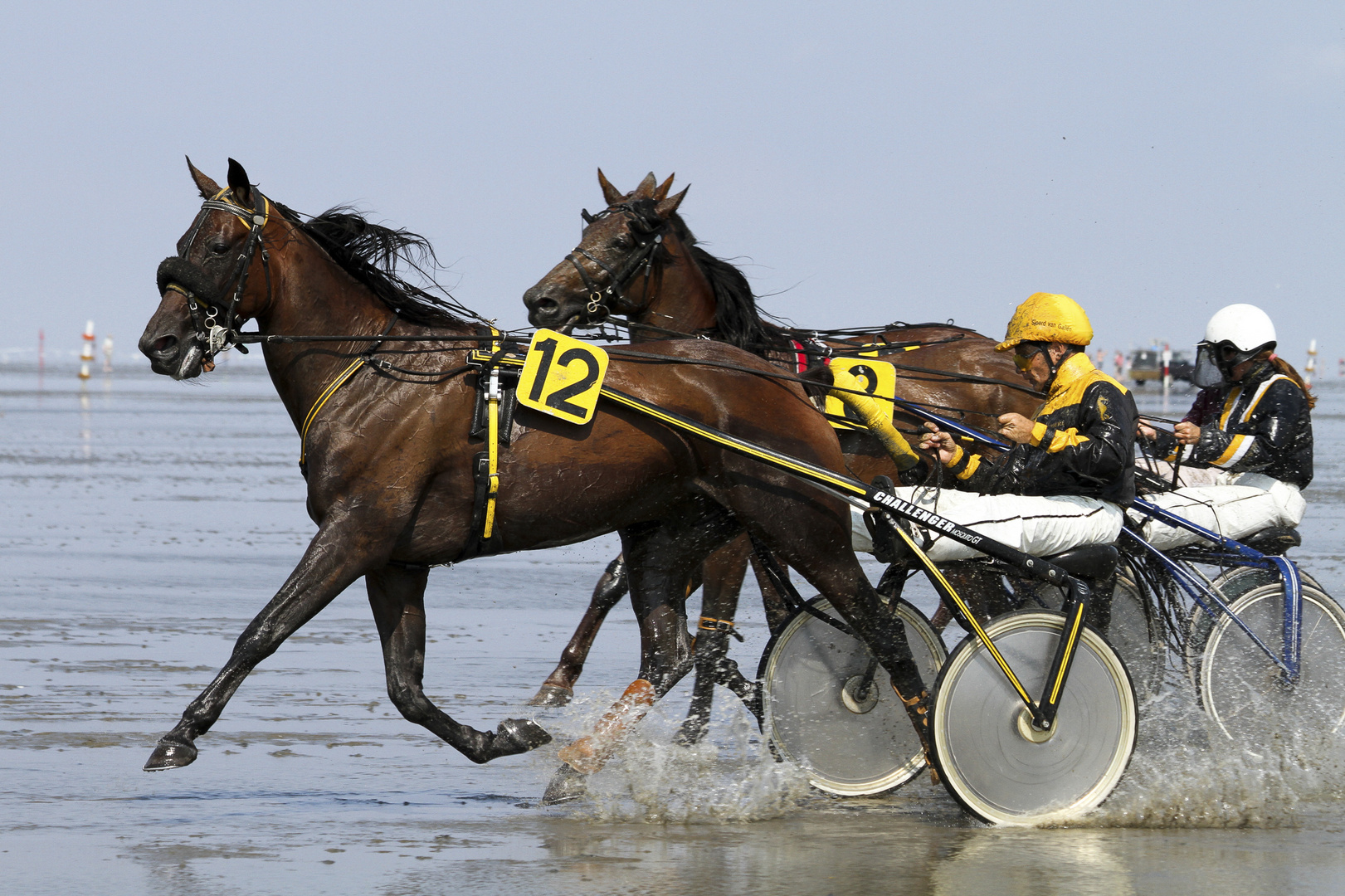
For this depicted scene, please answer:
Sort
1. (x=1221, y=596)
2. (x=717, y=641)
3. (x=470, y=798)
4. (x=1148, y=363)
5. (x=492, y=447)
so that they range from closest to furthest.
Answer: (x=492, y=447) < (x=470, y=798) < (x=717, y=641) < (x=1221, y=596) < (x=1148, y=363)

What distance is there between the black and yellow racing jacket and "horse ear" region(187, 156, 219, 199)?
281 cm

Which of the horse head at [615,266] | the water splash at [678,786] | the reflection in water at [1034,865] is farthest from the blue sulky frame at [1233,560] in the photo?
the water splash at [678,786]

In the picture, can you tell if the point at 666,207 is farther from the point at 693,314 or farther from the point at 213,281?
the point at 213,281

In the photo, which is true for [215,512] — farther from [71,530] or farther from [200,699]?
[200,699]

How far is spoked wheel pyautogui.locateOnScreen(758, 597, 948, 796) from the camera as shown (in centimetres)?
608

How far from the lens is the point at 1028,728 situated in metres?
5.56

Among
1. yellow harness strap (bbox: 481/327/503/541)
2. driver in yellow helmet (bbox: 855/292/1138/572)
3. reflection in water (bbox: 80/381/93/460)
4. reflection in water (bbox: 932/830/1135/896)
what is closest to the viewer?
reflection in water (bbox: 932/830/1135/896)

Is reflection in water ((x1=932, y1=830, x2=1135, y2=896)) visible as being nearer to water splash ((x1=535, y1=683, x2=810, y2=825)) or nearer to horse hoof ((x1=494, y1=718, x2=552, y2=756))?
water splash ((x1=535, y1=683, x2=810, y2=825))

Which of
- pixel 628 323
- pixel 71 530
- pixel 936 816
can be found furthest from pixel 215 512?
pixel 936 816

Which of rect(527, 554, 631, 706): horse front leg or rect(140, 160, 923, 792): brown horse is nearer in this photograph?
rect(140, 160, 923, 792): brown horse

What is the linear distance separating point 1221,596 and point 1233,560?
16cm

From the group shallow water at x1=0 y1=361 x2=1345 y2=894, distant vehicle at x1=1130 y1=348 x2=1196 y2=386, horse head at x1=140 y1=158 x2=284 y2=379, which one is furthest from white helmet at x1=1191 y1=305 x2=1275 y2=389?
distant vehicle at x1=1130 y1=348 x2=1196 y2=386

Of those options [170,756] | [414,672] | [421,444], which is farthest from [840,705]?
[170,756]

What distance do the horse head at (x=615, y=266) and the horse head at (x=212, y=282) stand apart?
1324 mm
